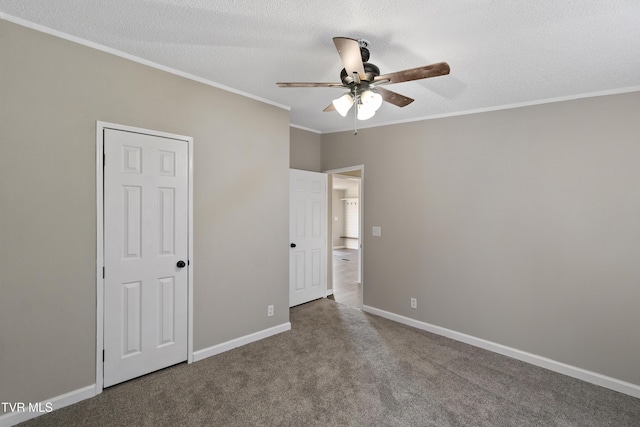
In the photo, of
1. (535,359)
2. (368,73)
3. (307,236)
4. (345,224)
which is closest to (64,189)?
(368,73)

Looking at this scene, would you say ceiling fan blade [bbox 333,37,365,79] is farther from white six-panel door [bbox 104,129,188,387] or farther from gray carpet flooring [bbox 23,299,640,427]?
gray carpet flooring [bbox 23,299,640,427]

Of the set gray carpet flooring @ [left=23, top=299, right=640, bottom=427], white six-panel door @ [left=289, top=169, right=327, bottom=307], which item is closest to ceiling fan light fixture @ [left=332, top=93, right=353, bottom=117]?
gray carpet flooring @ [left=23, top=299, right=640, bottom=427]

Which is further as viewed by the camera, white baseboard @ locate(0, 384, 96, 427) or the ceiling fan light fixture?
the ceiling fan light fixture

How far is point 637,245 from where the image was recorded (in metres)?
2.46

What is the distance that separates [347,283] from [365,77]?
15.0 ft

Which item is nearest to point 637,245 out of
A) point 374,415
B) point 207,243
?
point 374,415

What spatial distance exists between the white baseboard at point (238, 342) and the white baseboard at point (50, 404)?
2.63ft

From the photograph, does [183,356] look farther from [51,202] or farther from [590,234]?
[590,234]

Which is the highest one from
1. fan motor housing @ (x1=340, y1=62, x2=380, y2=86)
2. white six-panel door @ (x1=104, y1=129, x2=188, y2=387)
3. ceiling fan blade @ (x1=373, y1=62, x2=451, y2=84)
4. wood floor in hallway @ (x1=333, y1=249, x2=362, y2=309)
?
fan motor housing @ (x1=340, y1=62, x2=380, y2=86)

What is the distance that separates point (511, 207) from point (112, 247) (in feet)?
12.2

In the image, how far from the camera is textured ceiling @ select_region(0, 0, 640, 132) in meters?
1.67

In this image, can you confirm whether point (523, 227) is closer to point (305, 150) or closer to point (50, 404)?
point (305, 150)

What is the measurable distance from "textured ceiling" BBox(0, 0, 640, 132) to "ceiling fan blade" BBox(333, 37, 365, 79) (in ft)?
0.98

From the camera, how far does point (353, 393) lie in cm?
233
